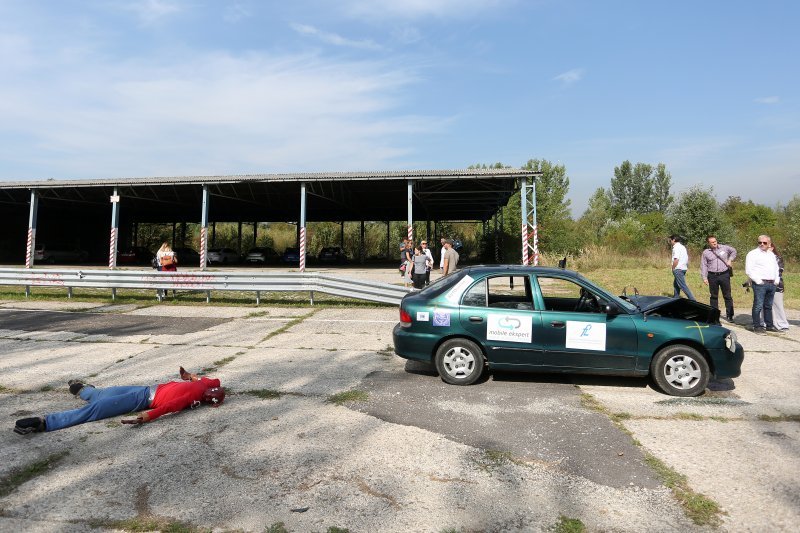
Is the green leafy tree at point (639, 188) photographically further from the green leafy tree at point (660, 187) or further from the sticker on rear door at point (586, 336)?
the sticker on rear door at point (586, 336)

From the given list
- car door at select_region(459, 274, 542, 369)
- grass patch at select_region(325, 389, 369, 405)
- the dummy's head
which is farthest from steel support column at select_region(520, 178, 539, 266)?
the dummy's head

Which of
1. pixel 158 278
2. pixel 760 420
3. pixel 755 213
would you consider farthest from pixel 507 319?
pixel 755 213

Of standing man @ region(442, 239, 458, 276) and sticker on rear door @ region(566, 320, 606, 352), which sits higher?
standing man @ region(442, 239, 458, 276)

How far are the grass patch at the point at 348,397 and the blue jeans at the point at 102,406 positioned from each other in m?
1.82

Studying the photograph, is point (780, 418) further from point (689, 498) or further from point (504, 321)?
point (504, 321)

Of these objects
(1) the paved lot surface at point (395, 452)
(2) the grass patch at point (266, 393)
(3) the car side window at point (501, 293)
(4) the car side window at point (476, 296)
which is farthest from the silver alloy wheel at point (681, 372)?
(2) the grass patch at point (266, 393)

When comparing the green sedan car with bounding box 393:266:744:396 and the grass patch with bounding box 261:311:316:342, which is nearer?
the green sedan car with bounding box 393:266:744:396

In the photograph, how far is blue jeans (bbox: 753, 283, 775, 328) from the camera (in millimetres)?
9094

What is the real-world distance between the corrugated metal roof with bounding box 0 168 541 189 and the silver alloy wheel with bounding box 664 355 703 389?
1746 cm

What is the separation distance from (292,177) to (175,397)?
20659 mm

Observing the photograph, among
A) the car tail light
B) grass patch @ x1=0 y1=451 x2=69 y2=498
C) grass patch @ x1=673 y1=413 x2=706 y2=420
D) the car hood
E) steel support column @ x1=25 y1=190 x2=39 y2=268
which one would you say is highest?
steel support column @ x1=25 y1=190 x2=39 y2=268

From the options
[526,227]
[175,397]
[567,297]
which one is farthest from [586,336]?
[526,227]

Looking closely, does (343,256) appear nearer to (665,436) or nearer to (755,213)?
(665,436)

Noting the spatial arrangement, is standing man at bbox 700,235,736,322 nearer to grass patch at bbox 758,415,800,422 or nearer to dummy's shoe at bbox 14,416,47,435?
grass patch at bbox 758,415,800,422
